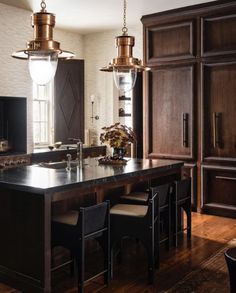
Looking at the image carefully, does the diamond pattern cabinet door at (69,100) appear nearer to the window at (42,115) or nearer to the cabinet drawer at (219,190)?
the window at (42,115)

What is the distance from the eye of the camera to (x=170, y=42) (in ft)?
19.6

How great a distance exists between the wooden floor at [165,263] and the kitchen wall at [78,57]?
2984 millimetres

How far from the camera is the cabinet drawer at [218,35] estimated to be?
211 inches

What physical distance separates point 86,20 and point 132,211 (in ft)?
13.8

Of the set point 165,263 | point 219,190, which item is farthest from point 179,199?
point 219,190

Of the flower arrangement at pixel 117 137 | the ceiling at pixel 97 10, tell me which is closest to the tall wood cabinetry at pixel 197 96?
the ceiling at pixel 97 10

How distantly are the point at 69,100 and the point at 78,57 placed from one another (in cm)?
93

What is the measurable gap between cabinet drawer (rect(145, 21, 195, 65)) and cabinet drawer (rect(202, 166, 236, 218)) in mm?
1700

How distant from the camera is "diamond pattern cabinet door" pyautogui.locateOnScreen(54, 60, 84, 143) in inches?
278

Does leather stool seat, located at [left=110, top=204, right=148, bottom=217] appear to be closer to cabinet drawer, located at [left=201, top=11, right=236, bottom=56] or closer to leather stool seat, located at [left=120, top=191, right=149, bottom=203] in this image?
leather stool seat, located at [left=120, top=191, right=149, bottom=203]

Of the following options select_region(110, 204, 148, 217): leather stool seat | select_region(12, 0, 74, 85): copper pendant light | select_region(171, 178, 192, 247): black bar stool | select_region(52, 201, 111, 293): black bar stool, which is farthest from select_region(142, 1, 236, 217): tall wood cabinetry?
select_region(12, 0, 74, 85): copper pendant light

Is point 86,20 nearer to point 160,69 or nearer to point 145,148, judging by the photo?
point 160,69

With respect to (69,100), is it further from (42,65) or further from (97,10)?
(42,65)

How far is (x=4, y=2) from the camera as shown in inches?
222
